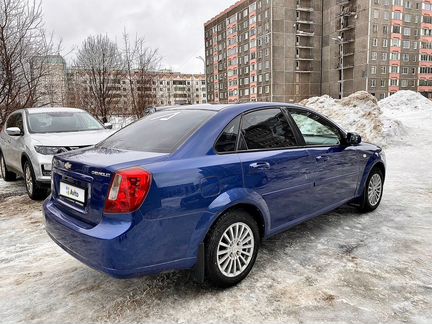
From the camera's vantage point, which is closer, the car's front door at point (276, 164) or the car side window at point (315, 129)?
the car's front door at point (276, 164)

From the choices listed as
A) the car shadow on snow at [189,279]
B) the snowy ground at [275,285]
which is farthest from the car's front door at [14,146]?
the car shadow on snow at [189,279]

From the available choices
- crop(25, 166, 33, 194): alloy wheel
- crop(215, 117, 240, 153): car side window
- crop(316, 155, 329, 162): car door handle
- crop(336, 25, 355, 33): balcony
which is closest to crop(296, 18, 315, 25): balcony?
crop(336, 25, 355, 33): balcony

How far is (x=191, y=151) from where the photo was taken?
2.73 m

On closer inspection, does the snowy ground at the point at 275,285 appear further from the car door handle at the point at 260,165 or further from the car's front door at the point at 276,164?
the car door handle at the point at 260,165

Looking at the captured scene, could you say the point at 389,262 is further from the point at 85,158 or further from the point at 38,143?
the point at 38,143

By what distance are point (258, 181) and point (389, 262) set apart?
1.67 m

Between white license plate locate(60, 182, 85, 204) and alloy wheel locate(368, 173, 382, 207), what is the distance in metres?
3.99

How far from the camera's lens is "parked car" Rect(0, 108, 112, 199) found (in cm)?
566

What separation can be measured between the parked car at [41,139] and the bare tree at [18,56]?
299cm

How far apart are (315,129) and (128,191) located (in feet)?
9.00

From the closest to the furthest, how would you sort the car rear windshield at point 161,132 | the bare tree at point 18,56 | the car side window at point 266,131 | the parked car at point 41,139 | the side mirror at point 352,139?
the car rear windshield at point 161,132 < the car side window at point 266,131 < the side mirror at point 352,139 < the parked car at point 41,139 < the bare tree at point 18,56

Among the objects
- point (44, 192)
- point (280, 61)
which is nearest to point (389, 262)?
point (44, 192)

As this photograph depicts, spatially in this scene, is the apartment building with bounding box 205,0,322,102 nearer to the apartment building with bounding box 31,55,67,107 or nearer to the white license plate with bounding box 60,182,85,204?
the apartment building with bounding box 31,55,67,107

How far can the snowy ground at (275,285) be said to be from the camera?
259 centimetres
